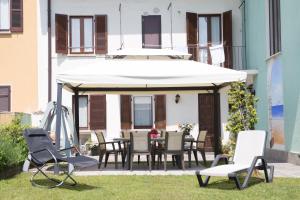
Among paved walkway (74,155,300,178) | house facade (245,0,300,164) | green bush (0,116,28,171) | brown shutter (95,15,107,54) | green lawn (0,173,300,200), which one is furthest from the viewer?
brown shutter (95,15,107,54)

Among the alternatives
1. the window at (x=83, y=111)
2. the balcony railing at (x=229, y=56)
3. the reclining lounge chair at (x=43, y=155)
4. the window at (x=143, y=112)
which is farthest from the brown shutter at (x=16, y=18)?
the reclining lounge chair at (x=43, y=155)

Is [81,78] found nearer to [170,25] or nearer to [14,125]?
[14,125]

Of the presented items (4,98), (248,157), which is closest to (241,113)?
(248,157)

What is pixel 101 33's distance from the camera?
20.5 m

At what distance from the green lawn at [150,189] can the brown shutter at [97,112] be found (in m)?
9.83

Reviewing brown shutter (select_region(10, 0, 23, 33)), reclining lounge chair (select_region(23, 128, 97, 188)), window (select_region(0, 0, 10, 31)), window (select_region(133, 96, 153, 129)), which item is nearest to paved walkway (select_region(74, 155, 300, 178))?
reclining lounge chair (select_region(23, 128, 97, 188))

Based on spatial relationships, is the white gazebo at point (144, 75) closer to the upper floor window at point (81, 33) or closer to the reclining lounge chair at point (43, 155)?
the reclining lounge chair at point (43, 155)

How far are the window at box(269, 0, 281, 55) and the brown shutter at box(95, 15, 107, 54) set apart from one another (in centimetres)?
688

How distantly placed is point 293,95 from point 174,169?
167 inches

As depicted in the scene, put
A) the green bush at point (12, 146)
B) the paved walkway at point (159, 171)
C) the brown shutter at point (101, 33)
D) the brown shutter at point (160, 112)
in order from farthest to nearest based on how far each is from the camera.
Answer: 1. the brown shutter at point (101, 33)
2. the brown shutter at point (160, 112)
3. the paved walkway at point (159, 171)
4. the green bush at point (12, 146)

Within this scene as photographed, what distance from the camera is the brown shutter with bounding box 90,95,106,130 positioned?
20109mm

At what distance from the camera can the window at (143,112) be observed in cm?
2044

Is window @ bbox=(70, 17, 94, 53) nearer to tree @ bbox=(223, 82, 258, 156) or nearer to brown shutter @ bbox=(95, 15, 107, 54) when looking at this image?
brown shutter @ bbox=(95, 15, 107, 54)

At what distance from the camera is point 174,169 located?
1209 centimetres
